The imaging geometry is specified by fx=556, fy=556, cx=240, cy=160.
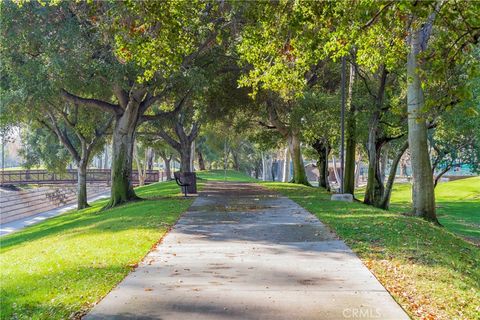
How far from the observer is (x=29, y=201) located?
39812 millimetres

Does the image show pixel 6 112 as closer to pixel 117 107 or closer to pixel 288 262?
pixel 117 107

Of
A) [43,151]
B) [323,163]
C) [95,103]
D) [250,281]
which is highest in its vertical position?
[95,103]

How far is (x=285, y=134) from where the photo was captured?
3197 cm

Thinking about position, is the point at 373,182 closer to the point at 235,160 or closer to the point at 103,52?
the point at 103,52

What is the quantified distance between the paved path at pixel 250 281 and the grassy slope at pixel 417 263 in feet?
0.85

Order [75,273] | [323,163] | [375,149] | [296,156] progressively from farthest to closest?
[323,163] < [296,156] < [375,149] < [75,273]

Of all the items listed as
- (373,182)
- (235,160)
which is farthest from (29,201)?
(235,160)

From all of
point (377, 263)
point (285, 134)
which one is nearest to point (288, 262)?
point (377, 263)

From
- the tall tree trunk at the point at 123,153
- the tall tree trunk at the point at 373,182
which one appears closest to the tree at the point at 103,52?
the tall tree trunk at the point at 123,153

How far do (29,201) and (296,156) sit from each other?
20.0 metres

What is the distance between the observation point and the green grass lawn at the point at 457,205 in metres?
21.8

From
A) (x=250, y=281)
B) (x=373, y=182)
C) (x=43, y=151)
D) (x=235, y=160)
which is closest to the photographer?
(x=250, y=281)

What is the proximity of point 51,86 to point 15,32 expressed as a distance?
204cm

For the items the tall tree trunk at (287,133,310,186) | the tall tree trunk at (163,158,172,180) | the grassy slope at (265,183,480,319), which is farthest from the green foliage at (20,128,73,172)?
the grassy slope at (265,183,480,319)
